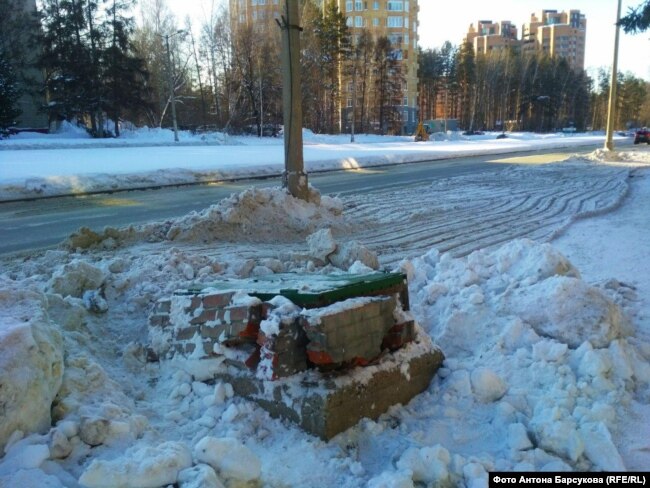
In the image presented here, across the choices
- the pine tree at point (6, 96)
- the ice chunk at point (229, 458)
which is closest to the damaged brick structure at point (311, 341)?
the ice chunk at point (229, 458)

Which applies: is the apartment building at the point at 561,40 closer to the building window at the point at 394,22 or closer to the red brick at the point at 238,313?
the building window at the point at 394,22

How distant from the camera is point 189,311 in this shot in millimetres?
3412

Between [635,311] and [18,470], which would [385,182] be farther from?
[18,470]

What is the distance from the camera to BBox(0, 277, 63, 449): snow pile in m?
2.40

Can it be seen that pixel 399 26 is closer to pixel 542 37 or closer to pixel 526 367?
pixel 526 367

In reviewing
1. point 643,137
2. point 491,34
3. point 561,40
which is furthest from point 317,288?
point 491,34

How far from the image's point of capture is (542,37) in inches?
6181

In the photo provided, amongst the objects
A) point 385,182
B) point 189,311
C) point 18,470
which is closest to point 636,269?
point 189,311

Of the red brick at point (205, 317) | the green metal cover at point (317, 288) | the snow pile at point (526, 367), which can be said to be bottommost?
the snow pile at point (526, 367)

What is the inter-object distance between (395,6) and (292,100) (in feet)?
253

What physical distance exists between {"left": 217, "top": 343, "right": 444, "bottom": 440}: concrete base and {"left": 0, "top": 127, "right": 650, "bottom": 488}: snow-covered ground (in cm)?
7

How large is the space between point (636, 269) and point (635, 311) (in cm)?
164

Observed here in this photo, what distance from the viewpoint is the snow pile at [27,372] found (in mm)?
2396

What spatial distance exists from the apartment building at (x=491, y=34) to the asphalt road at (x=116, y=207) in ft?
467
